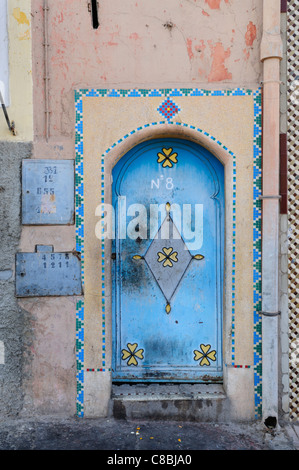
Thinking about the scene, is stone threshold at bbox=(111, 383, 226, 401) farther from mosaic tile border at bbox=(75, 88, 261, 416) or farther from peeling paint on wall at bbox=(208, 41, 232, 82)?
peeling paint on wall at bbox=(208, 41, 232, 82)

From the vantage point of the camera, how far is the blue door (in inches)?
150

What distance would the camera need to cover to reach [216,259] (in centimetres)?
383

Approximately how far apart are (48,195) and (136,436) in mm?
2302

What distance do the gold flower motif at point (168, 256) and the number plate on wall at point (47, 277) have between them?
805mm

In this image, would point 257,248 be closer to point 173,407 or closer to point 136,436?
point 173,407

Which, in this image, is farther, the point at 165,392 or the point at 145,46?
the point at 165,392

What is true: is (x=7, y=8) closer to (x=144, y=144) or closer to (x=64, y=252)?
(x=144, y=144)

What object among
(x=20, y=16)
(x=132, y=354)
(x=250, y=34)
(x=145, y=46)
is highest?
(x=20, y=16)

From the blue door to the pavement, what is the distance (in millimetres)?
451

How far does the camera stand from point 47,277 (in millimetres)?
3639

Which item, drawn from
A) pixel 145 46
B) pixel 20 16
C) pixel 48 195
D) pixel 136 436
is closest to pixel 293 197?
pixel 145 46

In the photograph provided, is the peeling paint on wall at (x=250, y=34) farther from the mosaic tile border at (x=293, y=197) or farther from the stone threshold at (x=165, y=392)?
the stone threshold at (x=165, y=392)

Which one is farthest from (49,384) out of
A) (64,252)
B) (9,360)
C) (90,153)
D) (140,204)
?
(90,153)
